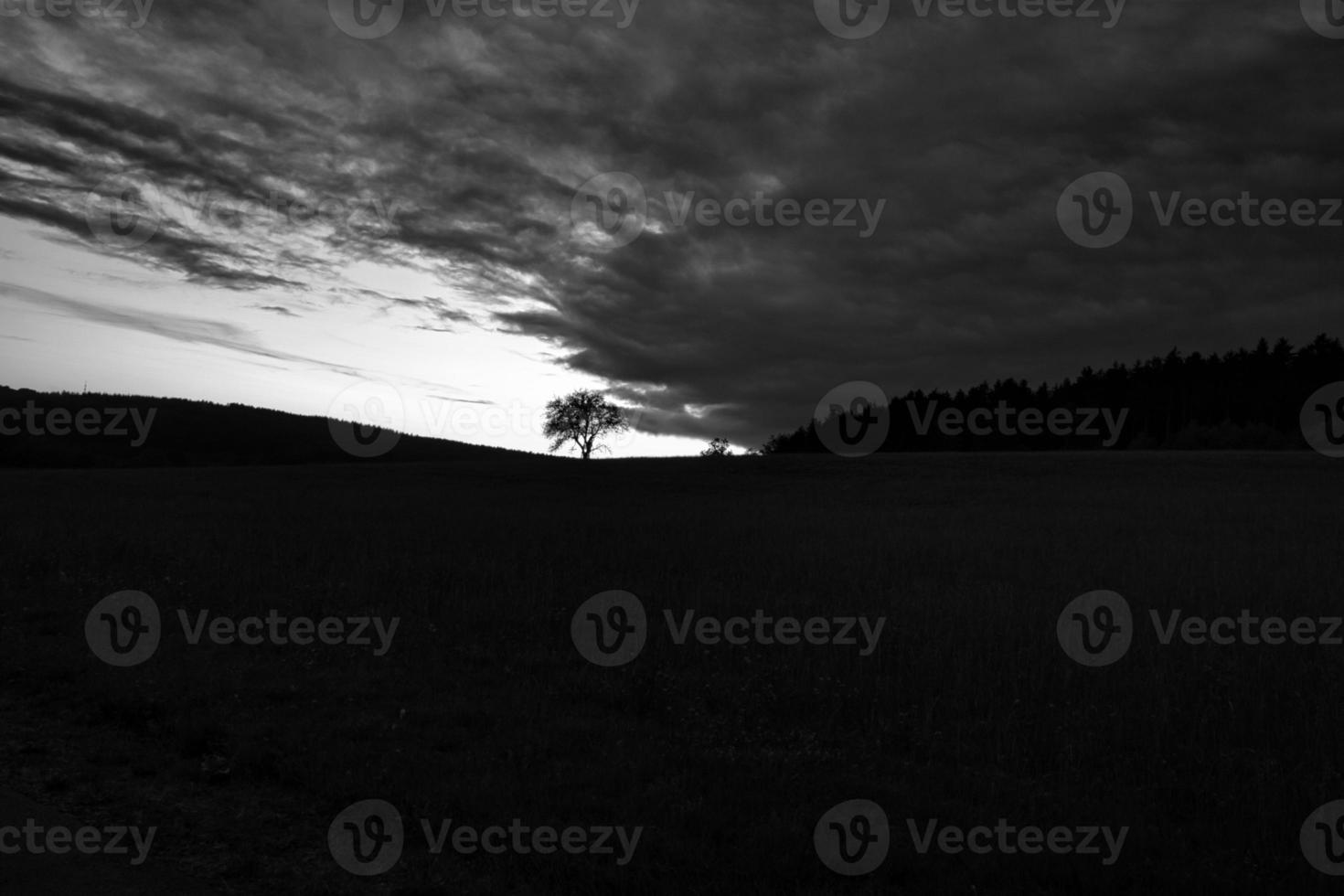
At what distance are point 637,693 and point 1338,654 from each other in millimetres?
10501

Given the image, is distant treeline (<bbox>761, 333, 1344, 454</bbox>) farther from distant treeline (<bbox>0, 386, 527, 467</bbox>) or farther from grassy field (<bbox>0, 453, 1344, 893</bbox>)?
grassy field (<bbox>0, 453, 1344, 893</bbox>)

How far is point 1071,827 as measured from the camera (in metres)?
6.83

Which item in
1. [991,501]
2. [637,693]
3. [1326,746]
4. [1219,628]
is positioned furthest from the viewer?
[991,501]

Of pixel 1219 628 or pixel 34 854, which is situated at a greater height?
pixel 1219 628

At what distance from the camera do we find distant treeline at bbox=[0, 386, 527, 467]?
80656mm

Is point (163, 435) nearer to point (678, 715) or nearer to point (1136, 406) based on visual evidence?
point (678, 715)

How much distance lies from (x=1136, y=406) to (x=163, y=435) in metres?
126

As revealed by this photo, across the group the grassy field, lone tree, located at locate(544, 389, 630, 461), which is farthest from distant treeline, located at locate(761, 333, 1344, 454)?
the grassy field

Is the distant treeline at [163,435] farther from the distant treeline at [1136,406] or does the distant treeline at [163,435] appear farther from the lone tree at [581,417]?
the distant treeline at [1136,406]

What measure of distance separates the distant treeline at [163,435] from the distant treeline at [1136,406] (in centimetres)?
6847

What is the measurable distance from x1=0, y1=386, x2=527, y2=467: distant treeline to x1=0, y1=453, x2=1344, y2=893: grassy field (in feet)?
233

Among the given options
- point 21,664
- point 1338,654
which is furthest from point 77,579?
point 1338,654

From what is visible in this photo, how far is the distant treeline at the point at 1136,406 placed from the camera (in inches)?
4023

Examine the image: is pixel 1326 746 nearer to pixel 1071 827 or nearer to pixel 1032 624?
pixel 1071 827
